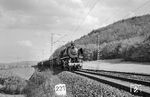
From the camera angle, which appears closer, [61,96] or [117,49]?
[61,96]

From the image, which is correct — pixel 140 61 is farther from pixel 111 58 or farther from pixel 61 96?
pixel 61 96

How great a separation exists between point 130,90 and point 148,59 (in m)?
30.6

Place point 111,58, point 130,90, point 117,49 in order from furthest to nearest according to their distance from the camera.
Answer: point 111,58
point 117,49
point 130,90

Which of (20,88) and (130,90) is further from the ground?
(130,90)

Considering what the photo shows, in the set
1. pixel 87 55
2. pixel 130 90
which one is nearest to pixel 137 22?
pixel 87 55

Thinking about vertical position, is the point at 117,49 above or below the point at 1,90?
above

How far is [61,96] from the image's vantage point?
41.8ft

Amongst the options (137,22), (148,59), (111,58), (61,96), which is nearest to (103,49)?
(111,58)

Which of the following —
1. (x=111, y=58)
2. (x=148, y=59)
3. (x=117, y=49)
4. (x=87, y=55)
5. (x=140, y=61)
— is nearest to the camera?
(x=148, y=59)

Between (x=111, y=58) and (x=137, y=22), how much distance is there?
7344 cm

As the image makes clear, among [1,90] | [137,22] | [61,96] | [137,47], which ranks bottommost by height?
[1,90]

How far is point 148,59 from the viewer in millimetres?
41438

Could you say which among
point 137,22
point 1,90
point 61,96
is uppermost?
point 137,22

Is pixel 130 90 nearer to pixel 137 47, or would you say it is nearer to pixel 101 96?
pixel 101 96
